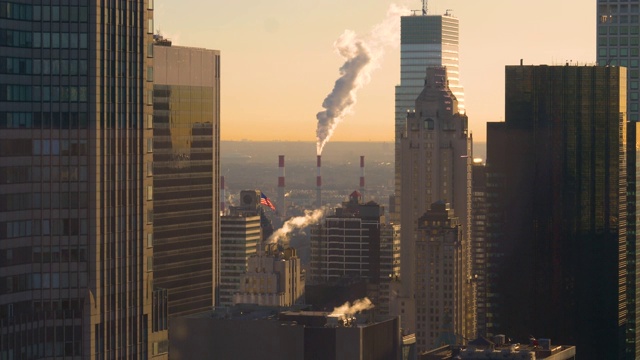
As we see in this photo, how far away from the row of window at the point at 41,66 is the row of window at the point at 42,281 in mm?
12865

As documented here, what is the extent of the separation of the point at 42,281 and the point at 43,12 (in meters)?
17.1

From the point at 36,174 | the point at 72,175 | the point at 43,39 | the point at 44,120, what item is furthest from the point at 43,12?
the point at 72,175

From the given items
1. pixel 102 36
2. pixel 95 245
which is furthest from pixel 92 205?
pixel 102 36

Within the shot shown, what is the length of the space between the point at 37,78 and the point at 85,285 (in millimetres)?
13655

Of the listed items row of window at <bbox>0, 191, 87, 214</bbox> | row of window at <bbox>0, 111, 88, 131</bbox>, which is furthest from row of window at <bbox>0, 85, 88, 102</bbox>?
row of window at <bbox>0, 191, 87, 214</bbox>

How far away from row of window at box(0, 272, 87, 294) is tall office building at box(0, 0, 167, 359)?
2.5 inches

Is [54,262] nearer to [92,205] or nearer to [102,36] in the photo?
[92,205]

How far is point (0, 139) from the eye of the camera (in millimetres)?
117812

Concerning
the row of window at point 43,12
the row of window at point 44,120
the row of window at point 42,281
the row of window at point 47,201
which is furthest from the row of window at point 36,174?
the row of window at point 43,12

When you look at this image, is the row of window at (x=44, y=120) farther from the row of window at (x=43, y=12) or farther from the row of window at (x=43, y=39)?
the row of window at (x=43, y=12)

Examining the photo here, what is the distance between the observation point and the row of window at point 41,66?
117m

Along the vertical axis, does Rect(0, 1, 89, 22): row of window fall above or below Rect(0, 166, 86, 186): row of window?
above

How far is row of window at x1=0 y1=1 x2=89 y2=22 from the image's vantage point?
4628 inches

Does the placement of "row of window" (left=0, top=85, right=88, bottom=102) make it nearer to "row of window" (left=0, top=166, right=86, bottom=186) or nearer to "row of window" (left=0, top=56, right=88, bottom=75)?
"row of window" (left=0, top=56, right=88, bottom=75)
